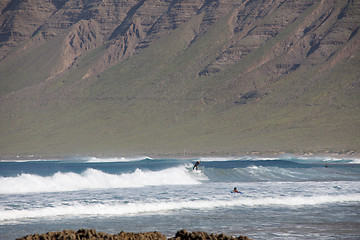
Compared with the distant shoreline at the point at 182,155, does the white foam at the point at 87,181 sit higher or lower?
lower

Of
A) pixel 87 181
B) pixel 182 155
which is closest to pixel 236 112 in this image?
pixel 182 155

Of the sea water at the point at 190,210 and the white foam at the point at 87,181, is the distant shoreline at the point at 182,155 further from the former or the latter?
the sea water at the point at 190,210

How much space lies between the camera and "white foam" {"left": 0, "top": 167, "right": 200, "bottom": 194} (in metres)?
48.2

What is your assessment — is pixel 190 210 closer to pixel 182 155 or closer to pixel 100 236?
pixel 100 236

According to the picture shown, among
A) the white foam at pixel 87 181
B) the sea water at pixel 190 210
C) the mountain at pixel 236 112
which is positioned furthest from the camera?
the mountain at pixel 236 112

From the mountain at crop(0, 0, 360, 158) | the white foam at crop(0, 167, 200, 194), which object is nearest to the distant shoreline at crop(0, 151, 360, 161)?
the mountain at crop(0, 0, 360, 158)

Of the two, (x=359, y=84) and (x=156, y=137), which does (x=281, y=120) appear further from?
(x=156, y=137)

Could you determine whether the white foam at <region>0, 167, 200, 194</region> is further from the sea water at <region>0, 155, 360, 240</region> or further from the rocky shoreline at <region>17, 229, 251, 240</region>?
the rocky shoreline at <region>17, 229, 251, 240</region>

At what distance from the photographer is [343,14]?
197250 millimetres

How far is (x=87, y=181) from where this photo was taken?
2131 inches

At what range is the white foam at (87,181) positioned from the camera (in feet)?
158

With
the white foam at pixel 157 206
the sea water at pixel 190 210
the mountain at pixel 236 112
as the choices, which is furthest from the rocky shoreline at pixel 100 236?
the mountain at pixel 236 112

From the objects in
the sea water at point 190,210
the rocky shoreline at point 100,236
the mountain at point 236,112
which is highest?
the mountain at point 236,112

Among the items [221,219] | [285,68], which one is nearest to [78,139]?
[285,68]
